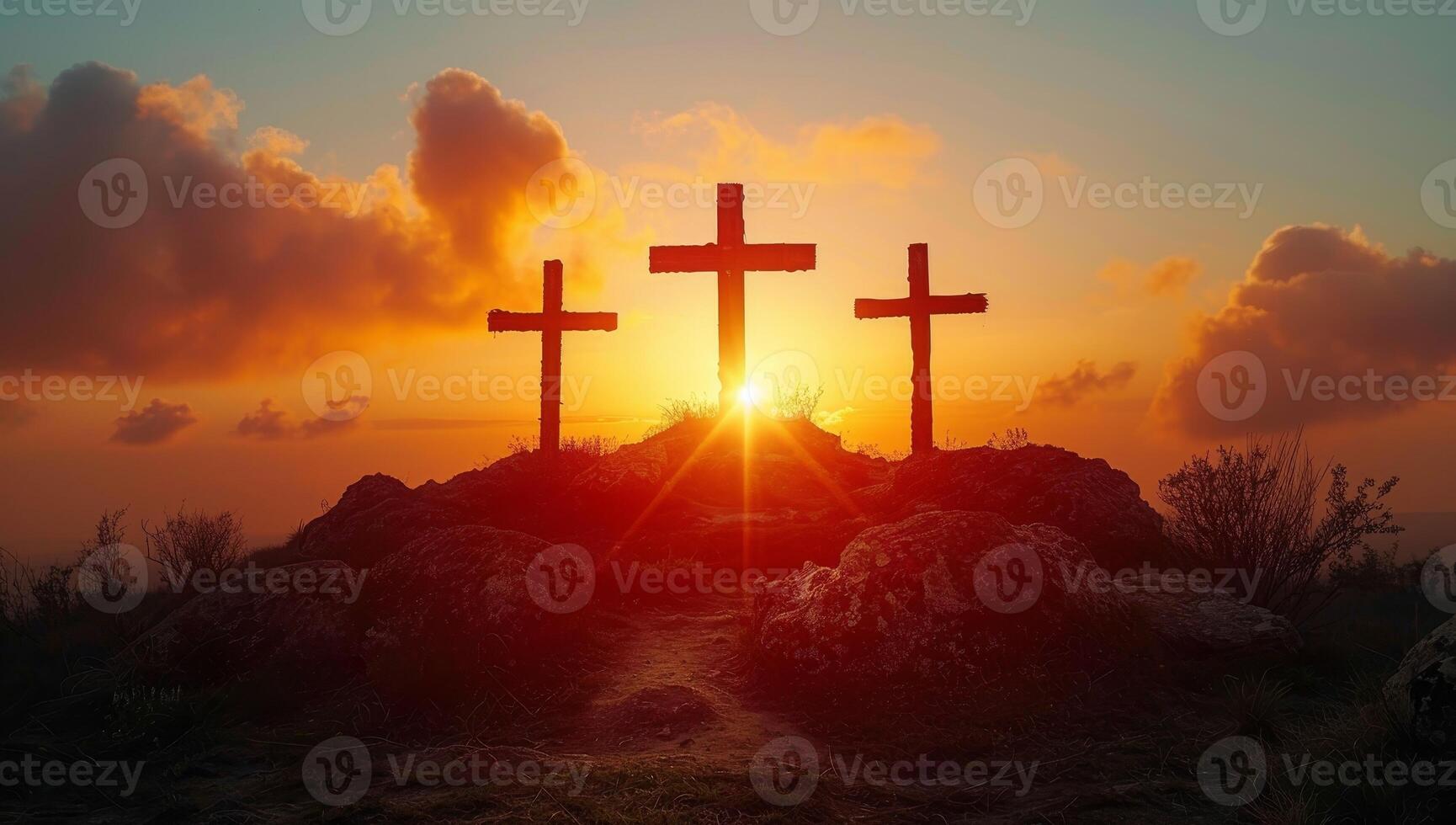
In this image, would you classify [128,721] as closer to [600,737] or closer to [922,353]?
[600,737]

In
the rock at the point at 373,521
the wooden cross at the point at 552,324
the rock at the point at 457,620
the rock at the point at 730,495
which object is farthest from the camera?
the wooden cross at the point at 552,324

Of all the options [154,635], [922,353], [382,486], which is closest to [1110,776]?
[154,635]

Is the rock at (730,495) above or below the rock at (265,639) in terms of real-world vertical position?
above

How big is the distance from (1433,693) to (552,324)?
15.9 metres

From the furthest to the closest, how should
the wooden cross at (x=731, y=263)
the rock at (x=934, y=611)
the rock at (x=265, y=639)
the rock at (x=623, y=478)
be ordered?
the wooden cross at (x=731, y=263) < the rock at (x=623, y=478) < the rock at (x=265, y=639) < the rock at (x=934, y=611)

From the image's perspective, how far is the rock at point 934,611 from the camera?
7859mm

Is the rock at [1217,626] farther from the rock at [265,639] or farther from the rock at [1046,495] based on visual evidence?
the rock at [265,639]

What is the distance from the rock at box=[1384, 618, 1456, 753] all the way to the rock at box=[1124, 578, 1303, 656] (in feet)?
9.11

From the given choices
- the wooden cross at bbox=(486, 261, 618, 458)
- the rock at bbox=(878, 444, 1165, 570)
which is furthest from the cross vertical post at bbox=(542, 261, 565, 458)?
the rock at bbox=(878, 444, 1165, 570)

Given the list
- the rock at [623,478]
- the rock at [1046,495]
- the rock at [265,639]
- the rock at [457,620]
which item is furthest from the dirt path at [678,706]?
the rock at [623,478]

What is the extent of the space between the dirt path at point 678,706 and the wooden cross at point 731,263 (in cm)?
767

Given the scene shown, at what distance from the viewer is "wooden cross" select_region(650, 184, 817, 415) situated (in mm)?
16969

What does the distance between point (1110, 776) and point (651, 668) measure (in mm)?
4241

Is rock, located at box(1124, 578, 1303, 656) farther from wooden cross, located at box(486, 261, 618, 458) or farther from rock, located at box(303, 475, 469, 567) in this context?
wooden cross, located at box(486, 261, 618, 458)
